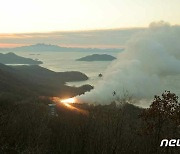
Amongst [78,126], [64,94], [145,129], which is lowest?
[64,94]

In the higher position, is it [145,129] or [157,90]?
[145,129]

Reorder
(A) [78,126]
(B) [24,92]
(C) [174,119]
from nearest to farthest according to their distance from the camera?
(C) [174,119], (A) [78,126], (B) [24,92]

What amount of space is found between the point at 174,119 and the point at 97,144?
68.6ft

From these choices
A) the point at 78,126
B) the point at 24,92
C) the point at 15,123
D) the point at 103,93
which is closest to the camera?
the point at 15,123

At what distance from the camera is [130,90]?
467 feet

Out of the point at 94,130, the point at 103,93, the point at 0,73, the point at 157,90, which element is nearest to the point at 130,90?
the point at 103,93

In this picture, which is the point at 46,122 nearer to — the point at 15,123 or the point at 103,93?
the point at 15,123

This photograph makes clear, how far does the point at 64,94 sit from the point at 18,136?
373 ft

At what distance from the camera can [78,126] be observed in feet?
217

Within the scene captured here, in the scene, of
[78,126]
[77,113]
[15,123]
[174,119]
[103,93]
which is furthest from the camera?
[103,93]

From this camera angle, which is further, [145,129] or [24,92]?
[24,92]

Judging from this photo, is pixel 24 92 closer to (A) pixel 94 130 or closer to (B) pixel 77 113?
(B) pixel 77 113

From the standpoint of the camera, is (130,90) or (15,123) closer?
(15,123)

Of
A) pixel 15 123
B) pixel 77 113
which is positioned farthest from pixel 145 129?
pixel 77 113
